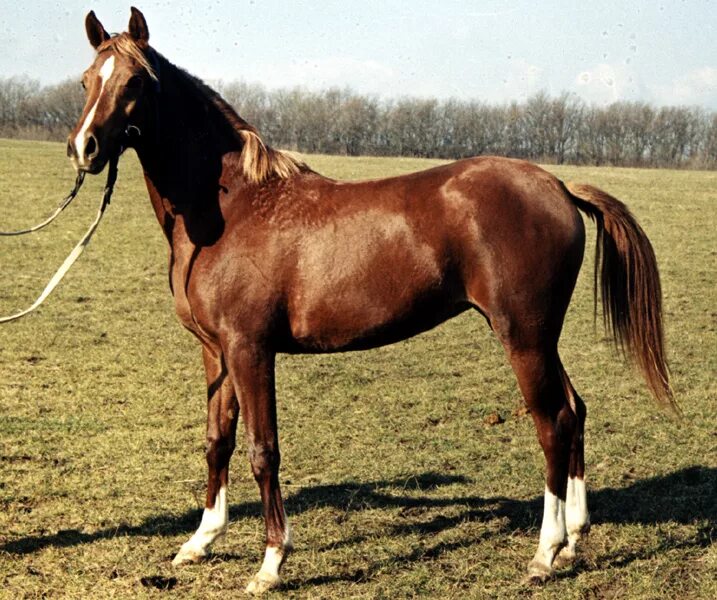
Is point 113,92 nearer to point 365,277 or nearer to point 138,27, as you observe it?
point 138,27

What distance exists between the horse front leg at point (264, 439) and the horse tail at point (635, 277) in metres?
1.97

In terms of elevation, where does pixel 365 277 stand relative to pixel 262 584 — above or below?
above

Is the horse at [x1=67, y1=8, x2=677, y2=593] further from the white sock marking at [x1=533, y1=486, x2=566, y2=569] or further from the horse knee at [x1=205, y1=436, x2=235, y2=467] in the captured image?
the horse knee at [x1=205, y1=436, x2=235, y2=467]

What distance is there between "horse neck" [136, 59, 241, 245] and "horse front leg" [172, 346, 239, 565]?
75 centimetres

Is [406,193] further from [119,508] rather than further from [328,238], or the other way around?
[119,508]

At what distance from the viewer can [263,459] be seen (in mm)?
4289

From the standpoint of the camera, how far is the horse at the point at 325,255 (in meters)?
4.25

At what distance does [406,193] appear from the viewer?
438 cm

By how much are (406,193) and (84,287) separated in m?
10.0

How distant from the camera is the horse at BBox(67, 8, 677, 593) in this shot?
13.9ft

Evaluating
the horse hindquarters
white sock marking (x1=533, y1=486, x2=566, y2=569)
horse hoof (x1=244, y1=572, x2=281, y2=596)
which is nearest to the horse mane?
the horse hindquarters

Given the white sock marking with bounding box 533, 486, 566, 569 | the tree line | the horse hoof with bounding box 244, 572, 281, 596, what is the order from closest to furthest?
the horse hoof with bounding box 244, 572, 281, 596 < the white sock marking with bounding box 533, 486, 566, 569 < the tree line

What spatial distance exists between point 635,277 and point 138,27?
3.01m

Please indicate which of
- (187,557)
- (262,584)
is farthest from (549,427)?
(187,557)
